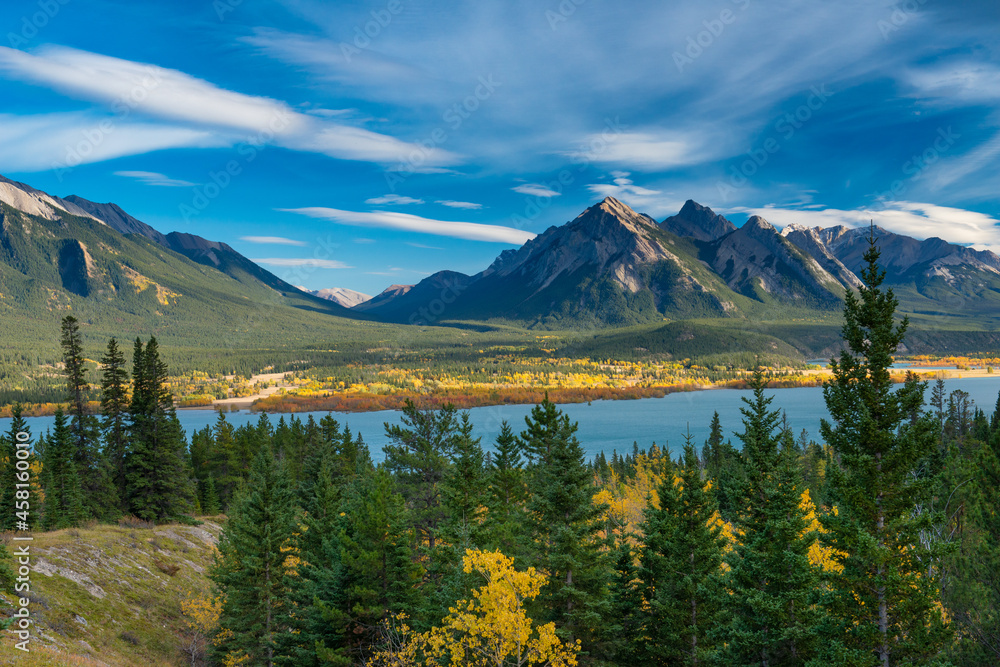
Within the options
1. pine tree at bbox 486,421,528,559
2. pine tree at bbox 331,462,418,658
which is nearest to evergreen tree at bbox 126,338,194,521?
pine tree at bbox 486,421,528,559

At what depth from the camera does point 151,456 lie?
164ft

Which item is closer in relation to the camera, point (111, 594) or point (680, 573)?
point (680, 573)

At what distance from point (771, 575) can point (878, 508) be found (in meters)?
5.01

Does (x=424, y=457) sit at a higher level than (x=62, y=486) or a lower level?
higher

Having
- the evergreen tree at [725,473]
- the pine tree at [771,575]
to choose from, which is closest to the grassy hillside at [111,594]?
the pine tree at [771,575]

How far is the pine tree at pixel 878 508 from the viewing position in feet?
54.3

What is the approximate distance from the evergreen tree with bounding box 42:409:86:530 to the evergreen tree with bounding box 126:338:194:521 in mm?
4114

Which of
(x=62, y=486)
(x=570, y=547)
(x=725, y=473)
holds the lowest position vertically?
(x=725, y=473)

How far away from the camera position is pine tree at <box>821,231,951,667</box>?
16562mm

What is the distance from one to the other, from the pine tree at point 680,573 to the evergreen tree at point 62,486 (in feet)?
156

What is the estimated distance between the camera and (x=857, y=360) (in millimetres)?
18922

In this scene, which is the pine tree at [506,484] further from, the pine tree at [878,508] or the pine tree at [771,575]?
the pine tree at [878,508]

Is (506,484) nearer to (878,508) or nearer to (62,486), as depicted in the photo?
(878,508)

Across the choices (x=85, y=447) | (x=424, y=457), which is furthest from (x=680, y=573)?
(x=85, y=447)
